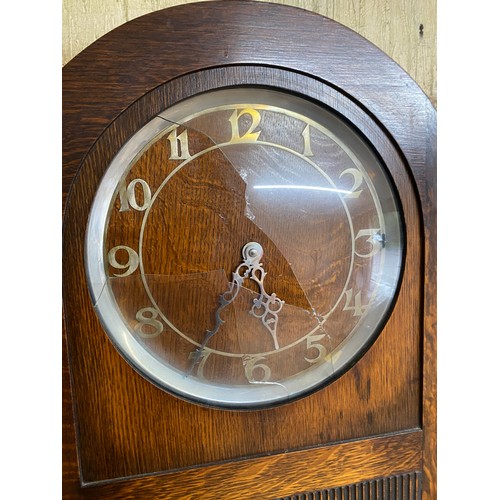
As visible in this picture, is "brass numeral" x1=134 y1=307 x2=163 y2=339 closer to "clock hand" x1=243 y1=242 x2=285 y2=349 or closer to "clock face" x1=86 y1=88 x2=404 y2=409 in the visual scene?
"clock face" x1=86 y1=88 x2=404 y2=409

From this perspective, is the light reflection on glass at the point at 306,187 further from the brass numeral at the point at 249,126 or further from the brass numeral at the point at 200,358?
the brass numeral at the point at 200,358

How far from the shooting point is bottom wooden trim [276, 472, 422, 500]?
2.96 ft

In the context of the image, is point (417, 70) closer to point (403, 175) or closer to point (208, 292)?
point (403, 175)

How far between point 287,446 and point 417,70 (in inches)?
27.2

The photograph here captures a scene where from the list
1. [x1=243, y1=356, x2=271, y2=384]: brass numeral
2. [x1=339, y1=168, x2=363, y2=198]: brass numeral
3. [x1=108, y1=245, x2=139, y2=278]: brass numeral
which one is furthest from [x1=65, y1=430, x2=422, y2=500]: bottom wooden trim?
[x1=339, y1=168, x2=363, y2=198]: brass numeral

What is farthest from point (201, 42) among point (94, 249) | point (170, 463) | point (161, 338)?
point (170, 463)

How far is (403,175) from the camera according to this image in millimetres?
916

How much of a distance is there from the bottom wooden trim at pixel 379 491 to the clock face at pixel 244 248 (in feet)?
0.55

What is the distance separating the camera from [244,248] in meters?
0.85

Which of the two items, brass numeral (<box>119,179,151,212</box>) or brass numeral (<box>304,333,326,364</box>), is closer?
brass numeral (<box>119,179,151,212</box>)

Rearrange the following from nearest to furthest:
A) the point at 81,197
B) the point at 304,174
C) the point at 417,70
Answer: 1. the point at 81,197
2. the point at 304,174
3. the point at 417,70

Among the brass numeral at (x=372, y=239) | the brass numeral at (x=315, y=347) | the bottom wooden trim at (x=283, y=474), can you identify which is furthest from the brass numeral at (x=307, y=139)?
the bottom wooden trim at (x=283, y=474)

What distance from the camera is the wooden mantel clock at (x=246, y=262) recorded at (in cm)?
78

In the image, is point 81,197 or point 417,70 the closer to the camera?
point 81,197
